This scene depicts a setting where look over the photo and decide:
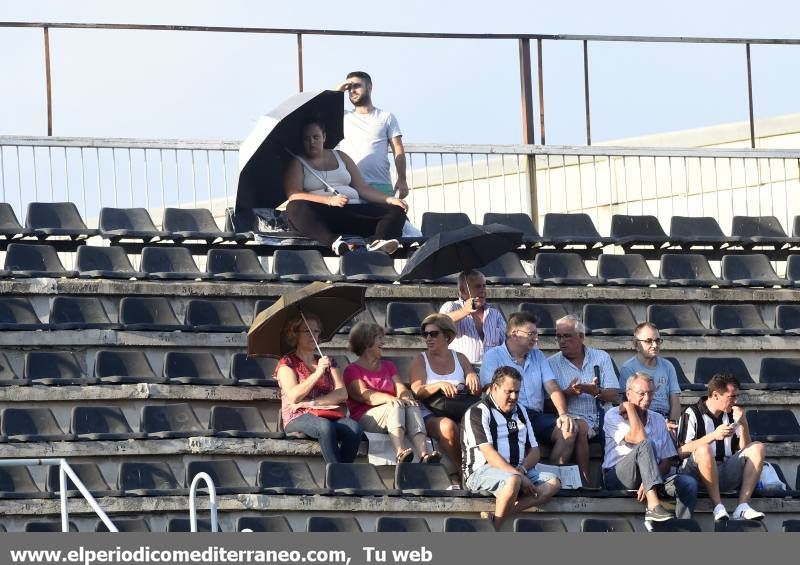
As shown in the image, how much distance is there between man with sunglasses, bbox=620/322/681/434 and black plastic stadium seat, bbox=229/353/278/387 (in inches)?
90.9

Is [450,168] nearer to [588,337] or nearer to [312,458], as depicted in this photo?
[588,337]

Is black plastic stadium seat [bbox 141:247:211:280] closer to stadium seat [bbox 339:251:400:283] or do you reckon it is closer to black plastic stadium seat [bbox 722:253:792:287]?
stadium seat [bbox 339:251:400:283]

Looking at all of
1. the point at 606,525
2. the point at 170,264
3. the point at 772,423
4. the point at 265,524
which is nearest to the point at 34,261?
the point at 170,264

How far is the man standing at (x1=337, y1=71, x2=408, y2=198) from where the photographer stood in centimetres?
1636

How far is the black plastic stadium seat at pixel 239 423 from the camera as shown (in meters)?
13.1

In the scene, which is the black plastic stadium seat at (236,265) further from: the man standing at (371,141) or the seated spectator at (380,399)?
the seated spectator at (380,399)

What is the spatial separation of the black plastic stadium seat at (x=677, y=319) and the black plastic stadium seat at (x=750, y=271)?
84cm

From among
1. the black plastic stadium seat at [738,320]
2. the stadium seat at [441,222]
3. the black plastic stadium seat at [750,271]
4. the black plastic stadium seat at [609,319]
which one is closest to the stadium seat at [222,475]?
the black plastic stadium seat at [609,319]

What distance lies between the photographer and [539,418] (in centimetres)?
1320

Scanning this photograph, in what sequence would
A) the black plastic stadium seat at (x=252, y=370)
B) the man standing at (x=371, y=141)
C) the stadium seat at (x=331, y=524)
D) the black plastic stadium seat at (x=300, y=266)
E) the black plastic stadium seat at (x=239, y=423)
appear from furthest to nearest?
the man standing at (x=371, y=141)
the black plastic stadium seat at (x=300, y=266)
the black plastic stadium seat at (x=252, y=370)
the black plastic stadium seat at (x=239, y=423)
the stadium seat at (x=331, y=524)

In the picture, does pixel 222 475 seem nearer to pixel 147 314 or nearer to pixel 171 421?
pixel 171 421

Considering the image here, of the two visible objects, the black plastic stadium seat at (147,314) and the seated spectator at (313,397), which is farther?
the black plastic stadium seat at (147,314)
